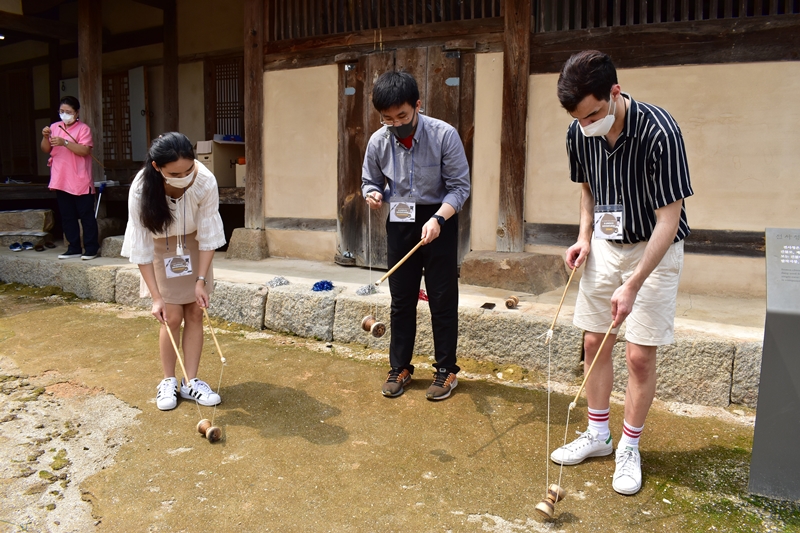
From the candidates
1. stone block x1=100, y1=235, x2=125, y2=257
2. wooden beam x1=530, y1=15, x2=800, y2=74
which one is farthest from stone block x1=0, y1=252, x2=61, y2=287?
wooden beam x1=530, y1=15, x2=800, y2=74

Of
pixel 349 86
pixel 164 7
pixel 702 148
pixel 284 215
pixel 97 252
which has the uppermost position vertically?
pixel 164 7

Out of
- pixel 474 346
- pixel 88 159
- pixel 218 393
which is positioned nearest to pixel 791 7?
pixel 474 346

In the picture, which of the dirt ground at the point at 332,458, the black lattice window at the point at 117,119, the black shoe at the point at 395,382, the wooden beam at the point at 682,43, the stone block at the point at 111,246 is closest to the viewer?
the dirt ground at the point at 332,458

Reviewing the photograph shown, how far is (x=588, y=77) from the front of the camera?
2303 mm

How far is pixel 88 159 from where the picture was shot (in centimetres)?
709

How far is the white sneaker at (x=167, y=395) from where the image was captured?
136 inches

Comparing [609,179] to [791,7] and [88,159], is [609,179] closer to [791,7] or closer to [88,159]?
[791,7]

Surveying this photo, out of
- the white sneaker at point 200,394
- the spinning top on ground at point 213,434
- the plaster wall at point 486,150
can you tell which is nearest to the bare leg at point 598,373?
the spinning top on ground at point 213,434

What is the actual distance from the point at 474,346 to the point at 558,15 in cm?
292

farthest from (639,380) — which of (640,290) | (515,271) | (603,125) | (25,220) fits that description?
(25,220)

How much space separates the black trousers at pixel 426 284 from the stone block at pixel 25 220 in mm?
6508

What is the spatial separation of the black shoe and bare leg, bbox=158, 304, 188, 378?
1221 mm

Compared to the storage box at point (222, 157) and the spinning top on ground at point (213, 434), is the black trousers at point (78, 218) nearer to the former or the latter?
the storage box at point (222, 157)

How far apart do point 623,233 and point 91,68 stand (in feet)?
23.6
